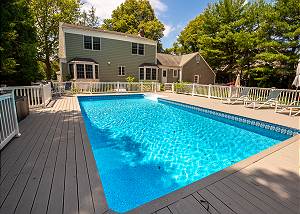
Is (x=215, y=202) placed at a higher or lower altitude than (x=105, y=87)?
lower

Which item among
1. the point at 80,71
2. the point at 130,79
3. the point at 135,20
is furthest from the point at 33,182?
the point at 135,20

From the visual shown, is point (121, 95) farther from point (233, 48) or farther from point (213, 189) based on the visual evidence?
point (233, 48)

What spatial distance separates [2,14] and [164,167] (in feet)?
17.2

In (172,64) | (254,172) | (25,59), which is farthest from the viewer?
(172,64)

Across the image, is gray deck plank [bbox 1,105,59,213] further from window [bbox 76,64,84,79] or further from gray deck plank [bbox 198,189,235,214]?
window [bbox 76,64,84,79]

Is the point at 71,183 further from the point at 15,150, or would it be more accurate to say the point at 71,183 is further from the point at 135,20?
the point at 135,20

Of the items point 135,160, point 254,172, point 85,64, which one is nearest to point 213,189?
point 254,172

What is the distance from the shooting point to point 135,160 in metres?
4.28

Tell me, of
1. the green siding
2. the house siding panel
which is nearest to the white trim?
the green siding

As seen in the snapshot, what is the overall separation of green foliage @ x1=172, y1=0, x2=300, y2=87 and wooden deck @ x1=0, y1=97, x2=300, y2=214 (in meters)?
14.9

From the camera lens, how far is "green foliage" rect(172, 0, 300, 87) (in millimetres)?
14336

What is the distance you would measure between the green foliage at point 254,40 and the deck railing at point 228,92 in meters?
6.47

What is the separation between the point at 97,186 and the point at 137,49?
61.4 feet

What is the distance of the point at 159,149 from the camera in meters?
4.91
